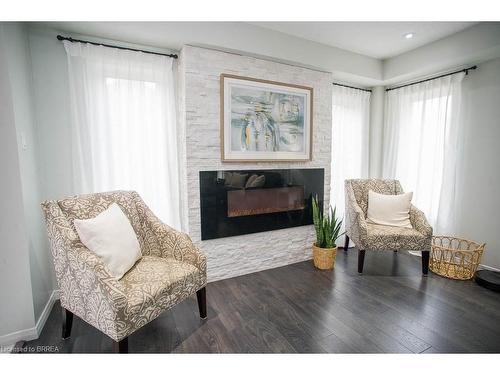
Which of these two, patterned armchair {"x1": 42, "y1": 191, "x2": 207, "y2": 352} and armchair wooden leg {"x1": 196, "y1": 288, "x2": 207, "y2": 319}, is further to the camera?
armchair wooden leg {"x1": 196, "y1": 288, "x2": 207, "y2": 319}

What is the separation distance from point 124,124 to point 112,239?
1.14m

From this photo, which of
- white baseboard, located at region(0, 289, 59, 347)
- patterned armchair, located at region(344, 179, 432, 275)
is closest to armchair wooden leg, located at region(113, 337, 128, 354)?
white baseboard, located at region(0, 289, 59, 347)

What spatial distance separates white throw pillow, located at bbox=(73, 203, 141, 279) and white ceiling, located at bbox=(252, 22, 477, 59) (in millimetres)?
2099

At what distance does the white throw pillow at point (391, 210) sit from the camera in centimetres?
266

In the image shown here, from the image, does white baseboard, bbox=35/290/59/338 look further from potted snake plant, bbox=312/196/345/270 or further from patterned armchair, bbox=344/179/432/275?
patterned armchair, bbox=344/179/432/275

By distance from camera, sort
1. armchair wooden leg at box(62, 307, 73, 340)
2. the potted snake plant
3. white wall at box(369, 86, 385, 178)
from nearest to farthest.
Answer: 1. armchair wooden leg at box(62, 307, 73, 340)
2. the potted snake plant
3. white wall at box(369, 86, 385, 178)

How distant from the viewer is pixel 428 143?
A: 2990 millimetres

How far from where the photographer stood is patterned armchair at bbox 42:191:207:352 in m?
1.22

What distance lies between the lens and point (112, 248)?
147cm

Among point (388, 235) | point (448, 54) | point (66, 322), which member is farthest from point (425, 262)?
point (66, 322)

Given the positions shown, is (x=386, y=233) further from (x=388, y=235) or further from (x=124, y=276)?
(x=124, y=276)

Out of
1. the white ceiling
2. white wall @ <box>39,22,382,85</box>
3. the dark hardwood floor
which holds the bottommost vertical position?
the dark hardwood floor
